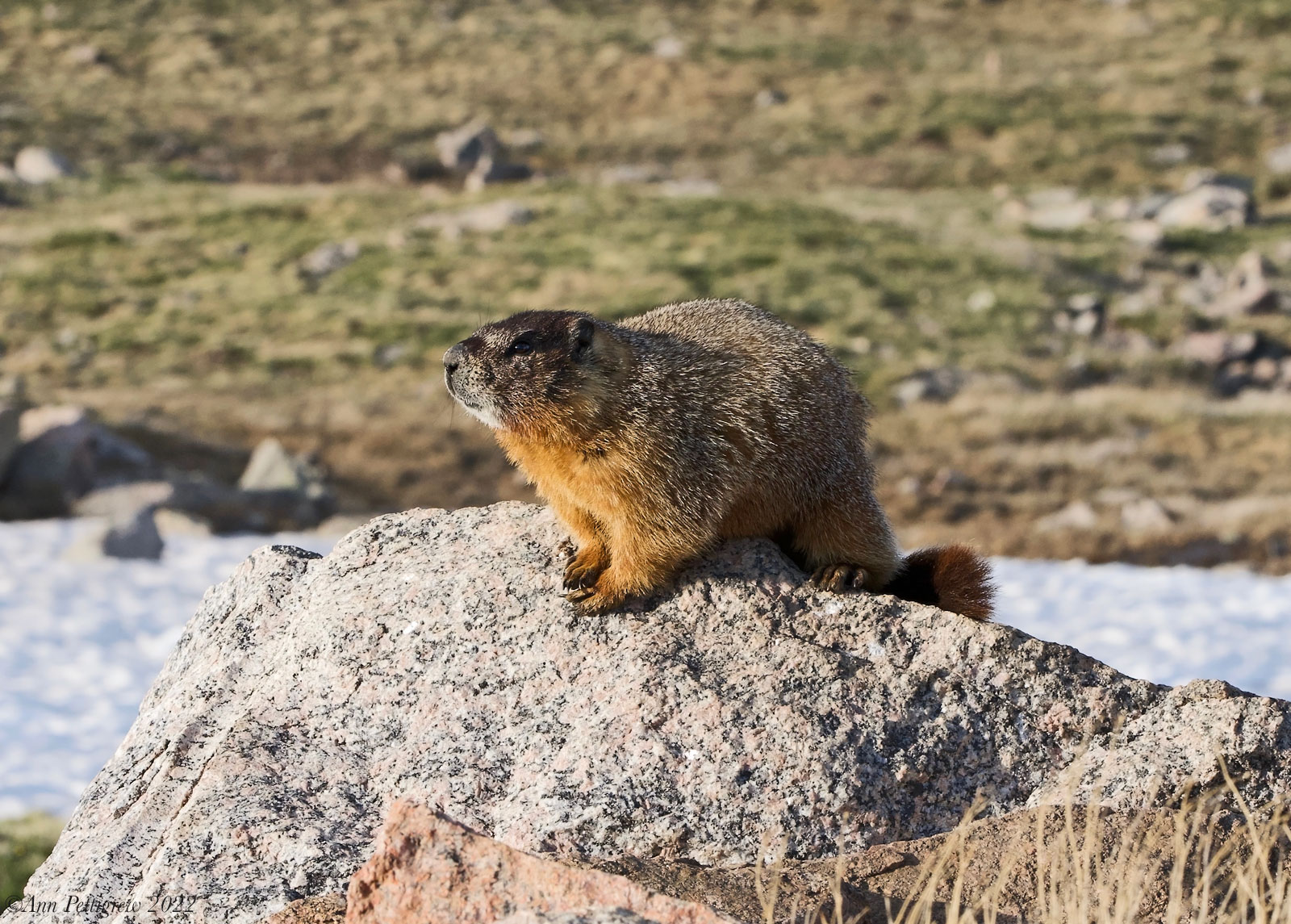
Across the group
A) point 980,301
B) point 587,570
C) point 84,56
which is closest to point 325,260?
point 980,301

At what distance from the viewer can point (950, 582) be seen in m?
8.55

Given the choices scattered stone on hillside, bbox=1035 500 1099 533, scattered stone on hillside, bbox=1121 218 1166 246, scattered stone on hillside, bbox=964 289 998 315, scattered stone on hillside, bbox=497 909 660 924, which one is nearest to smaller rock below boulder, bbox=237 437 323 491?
scattered stone on hillside, bbox=1035 500 1099 533

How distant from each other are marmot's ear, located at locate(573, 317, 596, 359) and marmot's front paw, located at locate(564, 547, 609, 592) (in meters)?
1.19

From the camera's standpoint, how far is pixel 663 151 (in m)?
56.9

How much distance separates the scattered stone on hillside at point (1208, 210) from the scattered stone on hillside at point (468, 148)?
25.3 meters

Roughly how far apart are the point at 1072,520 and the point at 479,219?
1003 inches

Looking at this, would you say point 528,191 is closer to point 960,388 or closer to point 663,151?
point 663,151

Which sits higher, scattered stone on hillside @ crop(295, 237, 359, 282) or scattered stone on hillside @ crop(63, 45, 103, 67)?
scattered stone on hillside @ crop(63, 45, 103, 67)

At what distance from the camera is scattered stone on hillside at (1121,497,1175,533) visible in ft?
97.5

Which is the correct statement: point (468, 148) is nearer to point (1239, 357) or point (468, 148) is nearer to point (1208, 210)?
point (1208, 210)

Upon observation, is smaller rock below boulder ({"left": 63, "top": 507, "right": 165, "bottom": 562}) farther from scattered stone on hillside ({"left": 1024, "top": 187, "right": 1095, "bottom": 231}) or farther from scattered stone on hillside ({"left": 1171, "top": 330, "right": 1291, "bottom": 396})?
scattered stone on hillside ({"left": 1024, "top": 187, "right": 1095, "bottom": 231})

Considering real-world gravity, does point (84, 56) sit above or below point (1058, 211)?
above

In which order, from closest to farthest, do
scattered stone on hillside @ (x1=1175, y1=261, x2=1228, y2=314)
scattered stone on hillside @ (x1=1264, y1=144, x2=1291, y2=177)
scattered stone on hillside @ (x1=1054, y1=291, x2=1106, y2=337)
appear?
scattered stone on hillside @ (x1=1054, y1=291, x2=1106, y2=337)
scattered stone on hillside @ (x1=1175, y1=261, x2=1228, y2=314)
scattered stone on hillside @ (x1=1264, y1=144, x2=1291, y2=177)

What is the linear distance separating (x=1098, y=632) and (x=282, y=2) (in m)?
56.9
